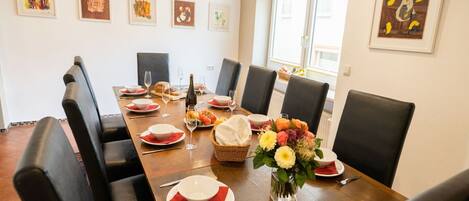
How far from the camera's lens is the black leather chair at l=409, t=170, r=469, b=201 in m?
0.58

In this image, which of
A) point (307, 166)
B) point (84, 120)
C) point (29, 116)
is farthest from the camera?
point (29, 116)

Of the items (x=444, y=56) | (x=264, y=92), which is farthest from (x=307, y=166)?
(x=444, y=56)

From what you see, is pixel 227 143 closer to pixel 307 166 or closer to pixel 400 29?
pixel 307 166

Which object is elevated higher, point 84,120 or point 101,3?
point 101,3

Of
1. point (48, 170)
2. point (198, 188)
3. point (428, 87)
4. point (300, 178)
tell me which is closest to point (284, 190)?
point (300, 178)

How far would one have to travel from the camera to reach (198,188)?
3.44ft

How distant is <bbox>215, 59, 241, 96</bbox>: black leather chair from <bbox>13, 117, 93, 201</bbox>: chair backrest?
6.40 feet

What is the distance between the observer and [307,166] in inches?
35.6

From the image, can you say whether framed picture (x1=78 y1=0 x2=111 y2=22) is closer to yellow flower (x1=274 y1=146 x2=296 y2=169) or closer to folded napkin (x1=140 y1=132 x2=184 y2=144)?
folded napkin (x1=140 y1=132 x2=184 y2=144)

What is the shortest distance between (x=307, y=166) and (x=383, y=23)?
6.56 feet

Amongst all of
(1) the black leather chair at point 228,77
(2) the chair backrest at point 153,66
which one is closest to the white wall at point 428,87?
(1) the black leather chair at point 228,77

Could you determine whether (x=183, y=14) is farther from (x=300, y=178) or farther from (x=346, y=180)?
(x=300, y=178)

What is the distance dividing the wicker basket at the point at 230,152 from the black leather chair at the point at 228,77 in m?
1.48

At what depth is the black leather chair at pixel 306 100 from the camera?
1.85m
